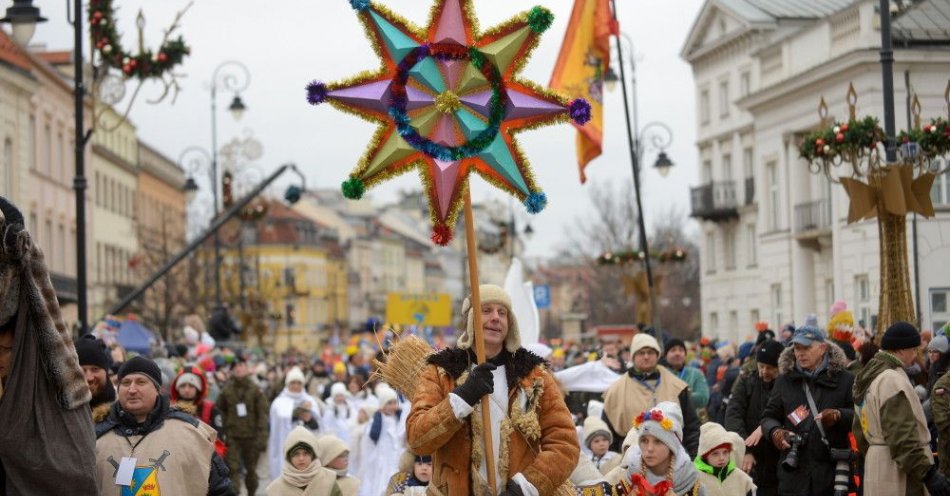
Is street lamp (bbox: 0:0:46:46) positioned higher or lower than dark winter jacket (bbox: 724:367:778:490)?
higher

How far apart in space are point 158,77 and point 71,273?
45.0m

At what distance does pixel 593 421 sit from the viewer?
14.8 metres

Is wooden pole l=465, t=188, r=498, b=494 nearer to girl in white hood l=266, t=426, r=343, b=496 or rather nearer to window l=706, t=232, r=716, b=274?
girl in white hood l=266, t=426, r=343, b=496

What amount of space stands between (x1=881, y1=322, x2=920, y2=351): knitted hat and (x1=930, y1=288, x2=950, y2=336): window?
22.4 m

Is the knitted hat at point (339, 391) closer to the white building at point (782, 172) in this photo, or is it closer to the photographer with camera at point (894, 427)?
the white building at point (782, 172)

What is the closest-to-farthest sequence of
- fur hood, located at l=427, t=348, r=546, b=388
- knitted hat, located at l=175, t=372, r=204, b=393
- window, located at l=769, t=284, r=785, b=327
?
1. fur hood, located at l=427, t=348, r=546, b=388
2. knitted hat, located at l=175, t=372, r=204, b=393
3. window, located at l=769, t=284, r=785, b=327

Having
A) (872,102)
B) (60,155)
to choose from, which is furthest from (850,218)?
(60,155)

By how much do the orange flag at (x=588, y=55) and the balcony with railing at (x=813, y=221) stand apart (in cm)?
2390

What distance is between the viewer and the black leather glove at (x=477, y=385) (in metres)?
7.88

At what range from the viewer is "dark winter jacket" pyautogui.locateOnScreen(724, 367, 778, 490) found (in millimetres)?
13383

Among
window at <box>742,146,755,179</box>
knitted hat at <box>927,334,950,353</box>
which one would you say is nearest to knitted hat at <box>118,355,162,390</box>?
knitted hat at <box>927,334,950,353</box>

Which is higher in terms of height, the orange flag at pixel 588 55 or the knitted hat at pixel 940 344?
the orange flag at pixel 588 55

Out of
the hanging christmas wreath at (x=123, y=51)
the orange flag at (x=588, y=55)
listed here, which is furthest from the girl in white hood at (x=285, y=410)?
the orange flag at (x=588, y=55)

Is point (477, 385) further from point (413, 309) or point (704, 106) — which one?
point (413, 309)
